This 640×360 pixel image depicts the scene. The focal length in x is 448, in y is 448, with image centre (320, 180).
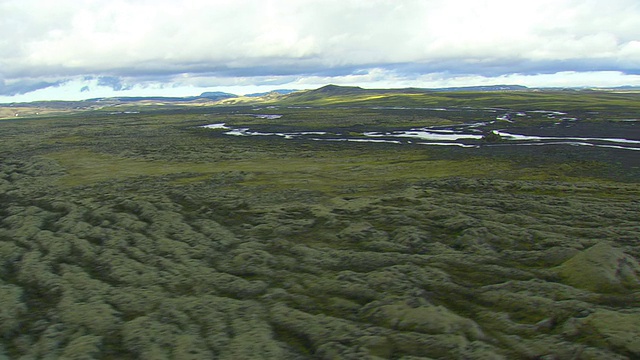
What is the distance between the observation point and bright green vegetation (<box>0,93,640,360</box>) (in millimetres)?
16250

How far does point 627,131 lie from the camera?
262 feet

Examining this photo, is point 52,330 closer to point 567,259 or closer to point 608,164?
point 567,259

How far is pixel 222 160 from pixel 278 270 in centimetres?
3943

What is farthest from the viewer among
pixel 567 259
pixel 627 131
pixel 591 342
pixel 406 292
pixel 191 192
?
pixel 627 131

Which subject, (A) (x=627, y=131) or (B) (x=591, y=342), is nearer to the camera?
(B) (x=591, y=342)

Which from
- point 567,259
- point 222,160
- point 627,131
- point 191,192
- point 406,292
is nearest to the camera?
point 406,292

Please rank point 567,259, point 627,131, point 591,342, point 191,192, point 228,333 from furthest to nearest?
point 627,131
point 191,192
point 567,259
point 228,333
point 591,342

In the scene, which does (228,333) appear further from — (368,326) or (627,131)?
(627,131)

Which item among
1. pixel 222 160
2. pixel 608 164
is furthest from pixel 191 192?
pixel 608 164

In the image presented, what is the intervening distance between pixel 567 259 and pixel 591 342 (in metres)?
8.40

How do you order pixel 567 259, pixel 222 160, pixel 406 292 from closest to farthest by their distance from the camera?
pixel 406 292
pixel 567 259
pixel 222 160

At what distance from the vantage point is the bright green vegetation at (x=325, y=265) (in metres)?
16.2

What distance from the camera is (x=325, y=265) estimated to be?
23.7 meters

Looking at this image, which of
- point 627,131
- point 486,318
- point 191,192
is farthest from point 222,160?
point 627,131
